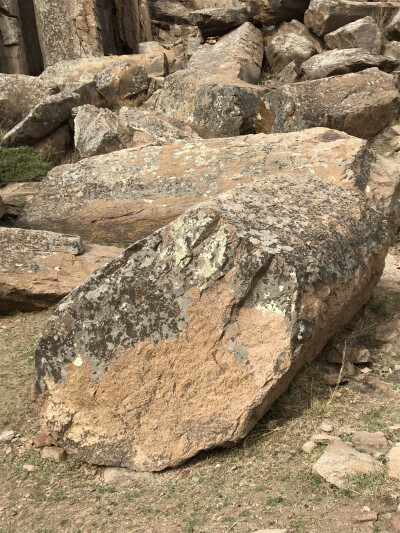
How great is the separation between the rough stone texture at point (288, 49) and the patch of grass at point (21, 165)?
4853 mm

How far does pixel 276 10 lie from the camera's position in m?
11.9

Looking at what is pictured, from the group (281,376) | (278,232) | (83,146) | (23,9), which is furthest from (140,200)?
(23,9)

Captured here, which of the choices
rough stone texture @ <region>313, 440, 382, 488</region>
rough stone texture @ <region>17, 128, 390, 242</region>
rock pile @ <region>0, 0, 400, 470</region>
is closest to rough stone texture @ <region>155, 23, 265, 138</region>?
rock pile @ <region>0, 0, 400, 470</region>

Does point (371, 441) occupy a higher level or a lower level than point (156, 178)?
lower

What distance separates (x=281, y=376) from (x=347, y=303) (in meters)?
0.80

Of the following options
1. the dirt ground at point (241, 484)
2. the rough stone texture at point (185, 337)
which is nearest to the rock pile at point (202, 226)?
the rough stone texture at point (185, 337)

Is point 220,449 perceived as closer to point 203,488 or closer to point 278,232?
point 203,488

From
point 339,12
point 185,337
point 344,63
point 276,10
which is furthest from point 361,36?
point 185,337

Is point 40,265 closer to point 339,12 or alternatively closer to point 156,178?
point 156,178

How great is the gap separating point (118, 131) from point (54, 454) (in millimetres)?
5380

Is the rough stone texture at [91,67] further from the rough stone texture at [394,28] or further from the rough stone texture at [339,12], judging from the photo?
the rough stone texture at [394,28]

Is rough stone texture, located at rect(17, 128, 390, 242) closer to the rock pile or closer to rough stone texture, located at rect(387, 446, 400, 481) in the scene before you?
the rock pile

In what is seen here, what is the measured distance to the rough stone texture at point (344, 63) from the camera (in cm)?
910

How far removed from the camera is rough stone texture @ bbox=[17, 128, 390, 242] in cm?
580
